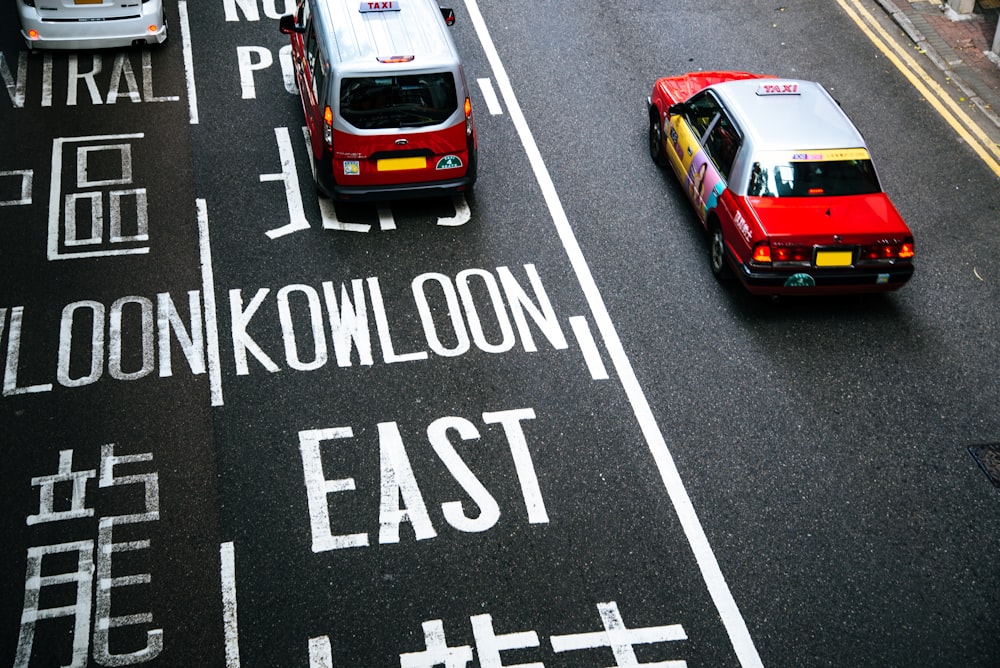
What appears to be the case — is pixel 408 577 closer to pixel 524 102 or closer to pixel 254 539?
pixel 254 539

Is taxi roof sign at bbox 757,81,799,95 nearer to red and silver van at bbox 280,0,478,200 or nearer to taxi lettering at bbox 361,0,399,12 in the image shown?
red and silver van at bbox 280,0,478,200

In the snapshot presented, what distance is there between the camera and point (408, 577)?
822 centimetres

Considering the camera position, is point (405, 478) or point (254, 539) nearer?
point (254, 539)

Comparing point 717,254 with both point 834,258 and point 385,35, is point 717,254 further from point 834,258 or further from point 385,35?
point 385,35

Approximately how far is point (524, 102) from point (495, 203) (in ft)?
7.80

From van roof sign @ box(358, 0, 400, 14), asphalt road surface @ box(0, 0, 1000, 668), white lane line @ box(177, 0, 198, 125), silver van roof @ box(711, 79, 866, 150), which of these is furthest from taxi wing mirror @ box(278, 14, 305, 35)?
silver van roof @ box(711, 79, 866, 150)

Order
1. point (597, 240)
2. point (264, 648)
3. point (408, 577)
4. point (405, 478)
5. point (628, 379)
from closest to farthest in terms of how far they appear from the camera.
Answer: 1. point (264, 648)
2. point (408, 577)
3. point (405, 478)
4. point (628, 379)
5. point (597, 240)

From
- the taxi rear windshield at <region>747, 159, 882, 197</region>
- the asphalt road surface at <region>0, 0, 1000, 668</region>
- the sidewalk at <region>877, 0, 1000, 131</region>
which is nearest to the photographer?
the asphalt road surface at <region>0, 0, 1000, 668</region>

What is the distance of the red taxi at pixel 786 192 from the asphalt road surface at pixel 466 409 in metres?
0.58

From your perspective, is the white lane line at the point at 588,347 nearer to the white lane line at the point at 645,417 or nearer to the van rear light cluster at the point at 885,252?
the white lane line at the point at 645,417

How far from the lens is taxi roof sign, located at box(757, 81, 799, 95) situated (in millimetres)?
11664

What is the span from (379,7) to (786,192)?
4.82m

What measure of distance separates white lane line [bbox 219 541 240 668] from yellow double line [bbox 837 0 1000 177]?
10166mm

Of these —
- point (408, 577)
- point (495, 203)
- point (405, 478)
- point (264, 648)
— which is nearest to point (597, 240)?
point (495, 203)
